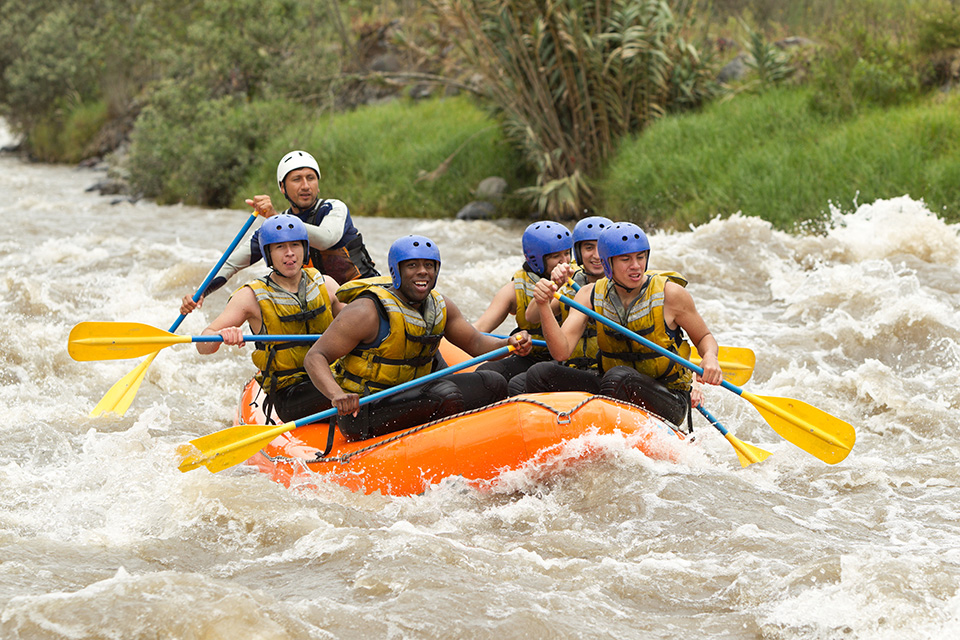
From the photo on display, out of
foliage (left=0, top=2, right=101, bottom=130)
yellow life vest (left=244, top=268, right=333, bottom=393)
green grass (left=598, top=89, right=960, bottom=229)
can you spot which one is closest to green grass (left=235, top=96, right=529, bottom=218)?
green grass (left=598, top=89, right=960, bottom=229)

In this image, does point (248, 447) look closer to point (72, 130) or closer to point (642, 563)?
point (642, 563)

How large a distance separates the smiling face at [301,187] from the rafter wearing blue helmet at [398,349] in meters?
1.27

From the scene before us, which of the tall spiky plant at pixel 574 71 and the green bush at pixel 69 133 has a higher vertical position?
the tall spiky plant at pixel 574 71

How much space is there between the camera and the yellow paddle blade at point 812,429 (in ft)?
15.2

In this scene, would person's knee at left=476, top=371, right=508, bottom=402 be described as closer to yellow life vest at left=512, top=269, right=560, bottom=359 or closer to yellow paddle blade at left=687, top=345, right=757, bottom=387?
yellow life vest at left=512, top=269, right=560, bottom=359

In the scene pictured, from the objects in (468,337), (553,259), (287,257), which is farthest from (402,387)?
(553,259)

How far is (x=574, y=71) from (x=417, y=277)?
9.08m

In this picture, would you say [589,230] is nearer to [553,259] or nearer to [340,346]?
[553,259]

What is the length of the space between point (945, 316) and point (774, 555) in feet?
14.4

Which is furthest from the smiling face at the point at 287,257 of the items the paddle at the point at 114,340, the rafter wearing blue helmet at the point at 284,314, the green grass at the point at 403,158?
the green grass at the point at 403,158

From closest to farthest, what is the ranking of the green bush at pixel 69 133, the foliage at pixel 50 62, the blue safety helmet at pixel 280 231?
1. the blue safety helmet at pixel 280 231
2. the foliage at pixel 50 62
3. the green bush at pixel 69 133

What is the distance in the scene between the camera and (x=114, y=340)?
→ 16.8 ft

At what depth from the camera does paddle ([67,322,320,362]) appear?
505 centimetres

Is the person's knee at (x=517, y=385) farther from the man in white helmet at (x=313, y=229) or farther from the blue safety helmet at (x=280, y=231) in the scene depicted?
the blue safety helmet at (x=280, y=231)
